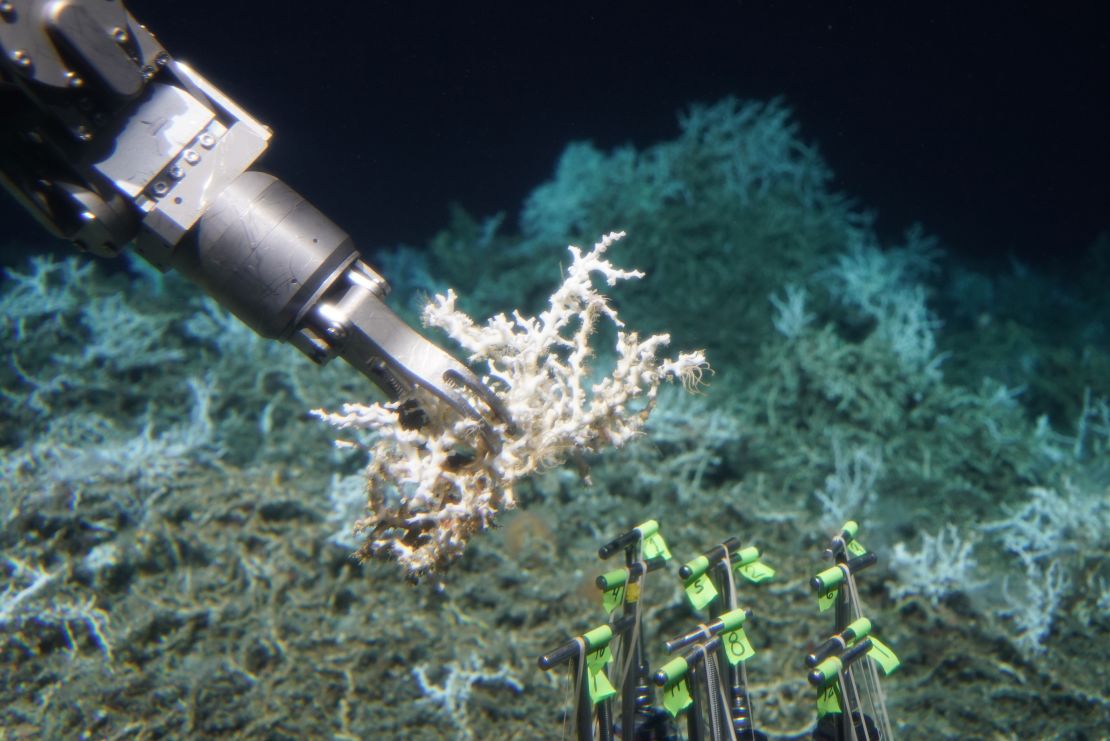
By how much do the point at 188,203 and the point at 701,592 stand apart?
5.47 ft

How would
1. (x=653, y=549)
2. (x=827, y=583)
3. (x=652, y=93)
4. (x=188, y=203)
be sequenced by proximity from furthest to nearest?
1. (x=652, y=93)
2. (x=653, y=549)
3. (x=827, y=583)
4. (x=188, y=203)

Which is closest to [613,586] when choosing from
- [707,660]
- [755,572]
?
[707,660]

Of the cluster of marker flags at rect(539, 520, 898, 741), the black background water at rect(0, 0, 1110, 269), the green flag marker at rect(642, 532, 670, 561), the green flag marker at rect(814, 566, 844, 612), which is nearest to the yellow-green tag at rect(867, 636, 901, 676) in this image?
the cluster of marker flags at rect(539, 520, 898, 741)

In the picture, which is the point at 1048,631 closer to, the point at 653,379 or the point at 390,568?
the point at 653,379

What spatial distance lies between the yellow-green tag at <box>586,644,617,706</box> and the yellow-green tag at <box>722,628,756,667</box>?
0.35 meters

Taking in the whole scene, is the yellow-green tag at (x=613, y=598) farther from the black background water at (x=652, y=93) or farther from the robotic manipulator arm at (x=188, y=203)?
the black background water at (x=652, y=93)

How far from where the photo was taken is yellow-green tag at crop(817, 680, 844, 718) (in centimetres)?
172

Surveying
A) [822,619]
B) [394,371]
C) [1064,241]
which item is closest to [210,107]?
[394,371]

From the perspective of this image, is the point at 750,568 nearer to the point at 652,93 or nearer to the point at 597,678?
the point at 597,678

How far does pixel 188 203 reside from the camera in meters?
1.67

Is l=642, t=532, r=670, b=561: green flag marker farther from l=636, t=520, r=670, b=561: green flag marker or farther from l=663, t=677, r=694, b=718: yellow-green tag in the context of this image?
l=663, t=677, r=694, b=718: yellow-green tag

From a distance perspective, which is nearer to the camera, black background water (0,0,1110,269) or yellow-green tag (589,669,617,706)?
yellow-green tag (589,669,617,706)

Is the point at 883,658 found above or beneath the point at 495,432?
beneath

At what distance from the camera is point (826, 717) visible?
1.85m
